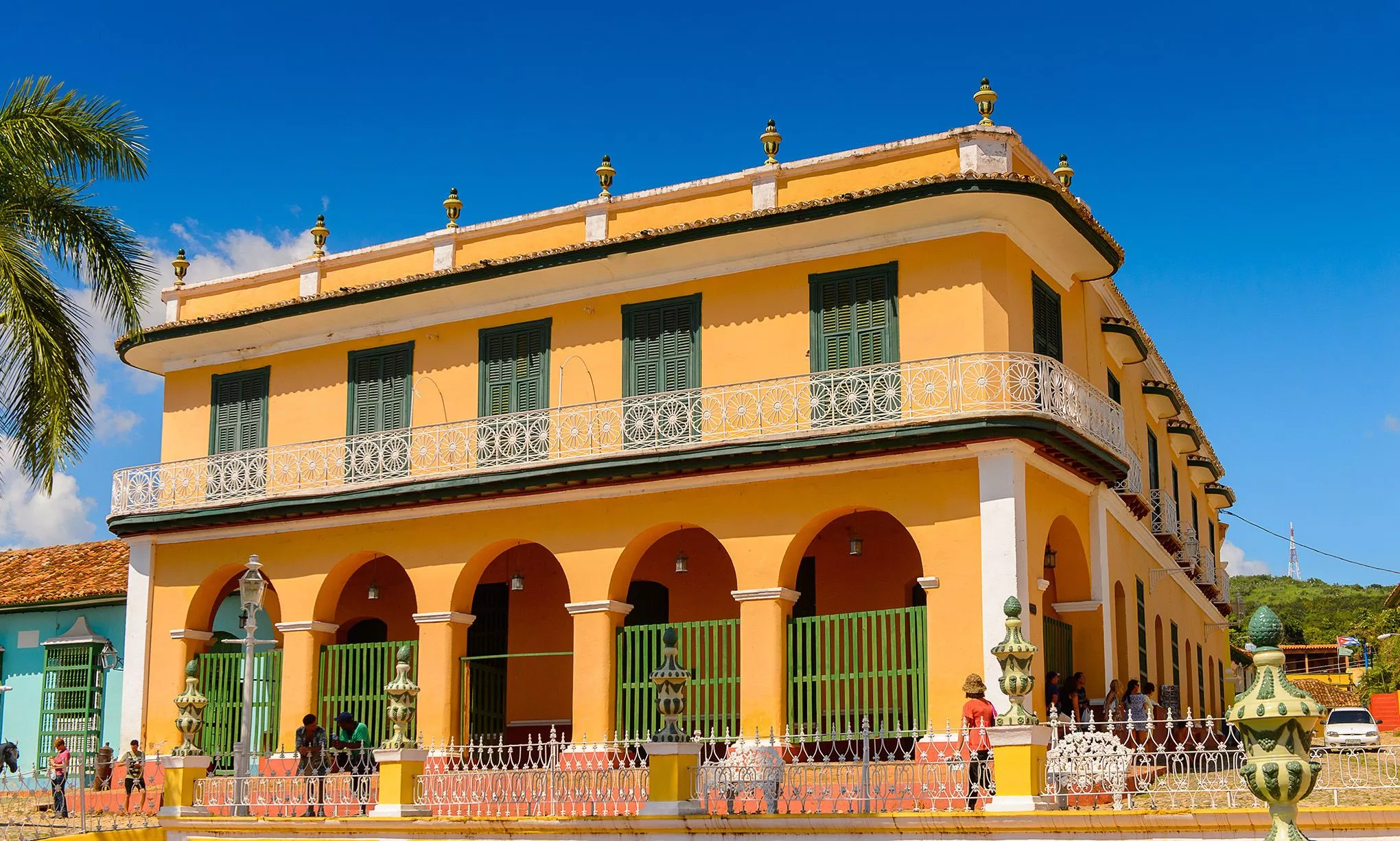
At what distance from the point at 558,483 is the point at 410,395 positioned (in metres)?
3.15

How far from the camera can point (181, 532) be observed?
22.2 metres

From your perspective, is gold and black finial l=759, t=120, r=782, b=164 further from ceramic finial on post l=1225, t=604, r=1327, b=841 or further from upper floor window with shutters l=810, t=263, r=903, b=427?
ceramic finial on post l=1225, t=604, r=1327, b=841

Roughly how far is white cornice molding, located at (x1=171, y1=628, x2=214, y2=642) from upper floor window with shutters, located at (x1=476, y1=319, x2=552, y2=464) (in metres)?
5.41

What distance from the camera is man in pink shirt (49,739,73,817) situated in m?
19.8

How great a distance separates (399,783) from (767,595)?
4.82 m

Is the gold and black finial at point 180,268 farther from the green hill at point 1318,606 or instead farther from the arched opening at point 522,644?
the green hill at point 1318,606

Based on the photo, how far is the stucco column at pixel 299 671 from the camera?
68.2ft

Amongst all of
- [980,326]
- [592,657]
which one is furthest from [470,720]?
[980,326]

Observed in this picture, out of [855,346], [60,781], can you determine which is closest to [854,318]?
[855,346]

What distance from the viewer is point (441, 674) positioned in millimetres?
19938

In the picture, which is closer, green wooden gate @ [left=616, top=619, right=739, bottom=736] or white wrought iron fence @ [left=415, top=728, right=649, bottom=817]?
white wrought iron fence @ [left=415, top=728, right=649, bottom=817]

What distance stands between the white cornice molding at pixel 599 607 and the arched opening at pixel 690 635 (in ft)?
0.90

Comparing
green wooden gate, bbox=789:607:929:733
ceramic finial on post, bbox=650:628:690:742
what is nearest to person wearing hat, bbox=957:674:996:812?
green wooden gate, bbox=789:607:929:733

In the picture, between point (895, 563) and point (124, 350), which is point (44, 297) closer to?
point (124, 350)
